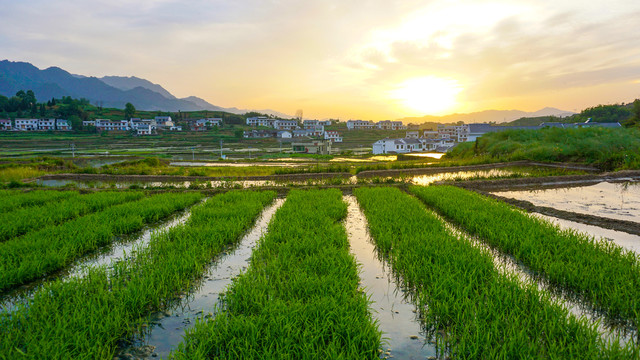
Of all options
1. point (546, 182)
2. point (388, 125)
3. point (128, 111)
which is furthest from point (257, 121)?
point (546, 182)

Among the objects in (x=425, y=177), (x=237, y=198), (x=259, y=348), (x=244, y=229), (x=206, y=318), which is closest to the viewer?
(x=259, y=348)

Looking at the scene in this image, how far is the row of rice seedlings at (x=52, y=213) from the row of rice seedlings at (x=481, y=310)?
7.15 m

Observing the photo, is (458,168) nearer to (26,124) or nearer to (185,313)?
(185,313)

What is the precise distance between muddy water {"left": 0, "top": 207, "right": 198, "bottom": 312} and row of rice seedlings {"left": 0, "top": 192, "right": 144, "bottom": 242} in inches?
79.2

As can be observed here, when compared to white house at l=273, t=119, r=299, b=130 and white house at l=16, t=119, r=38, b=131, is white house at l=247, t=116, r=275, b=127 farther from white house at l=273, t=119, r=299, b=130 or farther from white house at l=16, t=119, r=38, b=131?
white house at l=16, t=119, r=38, b=131

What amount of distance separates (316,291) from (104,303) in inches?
89.0

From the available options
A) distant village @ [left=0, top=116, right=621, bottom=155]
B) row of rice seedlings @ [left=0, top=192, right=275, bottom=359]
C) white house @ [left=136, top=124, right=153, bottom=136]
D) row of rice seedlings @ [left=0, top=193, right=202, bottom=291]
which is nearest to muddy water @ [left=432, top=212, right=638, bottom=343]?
row of rice seedlings @ [left=0, top=192, right=275, bottom=359]

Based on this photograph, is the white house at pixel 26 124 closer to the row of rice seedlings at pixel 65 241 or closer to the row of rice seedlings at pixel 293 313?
the row of rice seedlings at pixel 65 241

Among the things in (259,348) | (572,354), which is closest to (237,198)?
(259,348)

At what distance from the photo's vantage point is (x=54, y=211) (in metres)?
7.82

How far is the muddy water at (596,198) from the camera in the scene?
8020 millimetres

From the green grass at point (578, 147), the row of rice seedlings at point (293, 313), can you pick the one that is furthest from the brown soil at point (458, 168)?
the row of rice seedlings at point (293, 313)

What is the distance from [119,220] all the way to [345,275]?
18.3ft

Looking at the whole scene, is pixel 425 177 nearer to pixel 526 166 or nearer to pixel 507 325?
Answer: pixel 526 166
